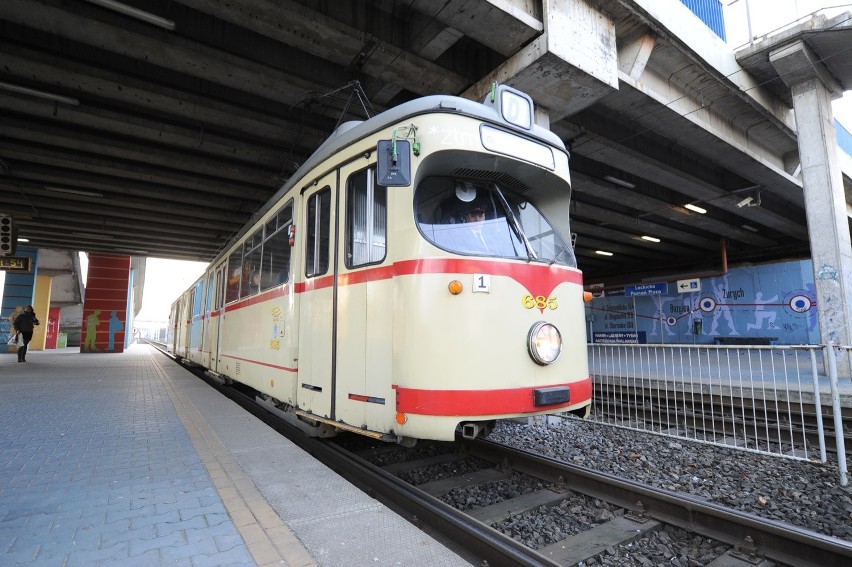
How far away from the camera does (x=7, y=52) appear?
23.3 ft

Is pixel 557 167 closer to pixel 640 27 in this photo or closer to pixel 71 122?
pixel 640 27

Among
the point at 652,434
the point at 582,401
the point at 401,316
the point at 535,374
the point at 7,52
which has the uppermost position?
the point at 7,52

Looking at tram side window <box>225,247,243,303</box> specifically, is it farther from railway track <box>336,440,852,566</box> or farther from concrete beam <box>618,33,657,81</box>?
concrete beam <box>618,33,657,81</box>

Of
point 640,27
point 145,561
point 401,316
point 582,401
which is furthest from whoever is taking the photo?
point 640,27

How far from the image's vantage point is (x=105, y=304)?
84.4ft

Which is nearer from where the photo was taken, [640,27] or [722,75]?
[640,27]

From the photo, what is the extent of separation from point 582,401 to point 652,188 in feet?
41.4

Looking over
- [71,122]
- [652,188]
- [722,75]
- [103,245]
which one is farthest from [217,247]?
[722,75]

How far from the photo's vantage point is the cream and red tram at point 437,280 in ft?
11.7

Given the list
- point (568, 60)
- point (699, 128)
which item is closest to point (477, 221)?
point (568, 60)

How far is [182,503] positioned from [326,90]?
7254 millimetres

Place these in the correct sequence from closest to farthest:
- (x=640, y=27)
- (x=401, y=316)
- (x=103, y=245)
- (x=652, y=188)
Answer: (x=401, y=316), (x=640, y=27), (x=652, y=188), (x=103, y=245)

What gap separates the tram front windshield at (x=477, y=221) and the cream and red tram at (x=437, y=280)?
0.04 ft

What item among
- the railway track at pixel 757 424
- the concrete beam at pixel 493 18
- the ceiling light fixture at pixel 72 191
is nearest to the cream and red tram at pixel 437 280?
the concrete beam at pixel 493 18
